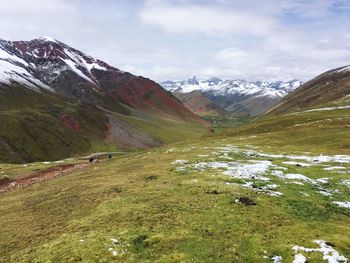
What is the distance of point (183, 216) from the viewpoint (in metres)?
39.5

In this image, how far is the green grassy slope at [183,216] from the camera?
31750 millimetres

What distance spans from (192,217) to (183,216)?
0.96m

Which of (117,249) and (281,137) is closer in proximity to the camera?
(117,249)

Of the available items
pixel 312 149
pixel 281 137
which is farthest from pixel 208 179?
pixel 281 137

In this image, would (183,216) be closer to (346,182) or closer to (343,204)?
(343,204)

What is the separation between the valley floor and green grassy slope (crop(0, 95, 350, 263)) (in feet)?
0.32

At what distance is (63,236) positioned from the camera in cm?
3606

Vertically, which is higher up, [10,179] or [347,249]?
[347,249]

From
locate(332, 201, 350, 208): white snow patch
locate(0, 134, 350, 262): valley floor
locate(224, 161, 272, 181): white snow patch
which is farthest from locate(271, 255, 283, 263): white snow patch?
locate(224, 161, 272, 181): white snow patch

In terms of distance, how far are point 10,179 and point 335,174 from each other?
71.0 metres

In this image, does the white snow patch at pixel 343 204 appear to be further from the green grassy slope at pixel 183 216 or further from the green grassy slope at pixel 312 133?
the green grassy slope at pixel 312 133

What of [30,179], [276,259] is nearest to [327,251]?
[276,259]

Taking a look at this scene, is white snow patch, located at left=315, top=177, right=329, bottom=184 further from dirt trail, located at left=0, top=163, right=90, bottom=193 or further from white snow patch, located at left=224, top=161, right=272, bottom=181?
dirt trail, located at left=0, top=163, right=90, bottom=193

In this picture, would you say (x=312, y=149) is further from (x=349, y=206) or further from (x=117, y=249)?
(x=117, y=249)
